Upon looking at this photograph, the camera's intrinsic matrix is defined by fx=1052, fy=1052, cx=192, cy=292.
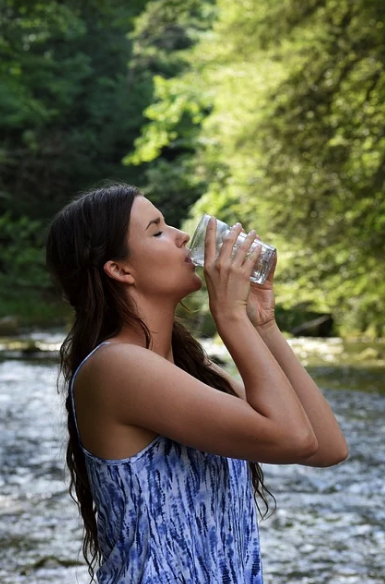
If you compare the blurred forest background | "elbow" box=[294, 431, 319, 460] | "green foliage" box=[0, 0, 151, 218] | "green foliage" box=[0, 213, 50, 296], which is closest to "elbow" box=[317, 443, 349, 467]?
"elbow" box=[294, 431, 319, 460]

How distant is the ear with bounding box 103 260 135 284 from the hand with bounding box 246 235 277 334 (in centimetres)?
32

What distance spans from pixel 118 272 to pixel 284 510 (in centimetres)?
503

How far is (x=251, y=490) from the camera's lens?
2184mm

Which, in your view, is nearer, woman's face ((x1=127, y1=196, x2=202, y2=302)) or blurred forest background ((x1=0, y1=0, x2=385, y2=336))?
woman's face ((x1=127, y1=196, x2=202, y2=302))

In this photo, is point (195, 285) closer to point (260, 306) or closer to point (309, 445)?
point (260, 306)

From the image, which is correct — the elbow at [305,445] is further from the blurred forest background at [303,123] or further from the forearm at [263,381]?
the blurred forest background at [303,123]

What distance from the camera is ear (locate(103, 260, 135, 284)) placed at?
2105mm

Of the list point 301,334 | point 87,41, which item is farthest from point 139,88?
point 301,334

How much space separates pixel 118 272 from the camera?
6.93ft

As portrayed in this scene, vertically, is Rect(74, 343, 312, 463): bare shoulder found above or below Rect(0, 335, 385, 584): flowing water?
above

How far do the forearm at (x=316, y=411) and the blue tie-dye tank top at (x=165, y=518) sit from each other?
254mm

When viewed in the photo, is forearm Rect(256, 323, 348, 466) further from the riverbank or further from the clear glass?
the riverbank

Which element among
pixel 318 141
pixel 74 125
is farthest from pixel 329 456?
pixel 74 125

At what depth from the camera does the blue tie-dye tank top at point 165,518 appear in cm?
195
